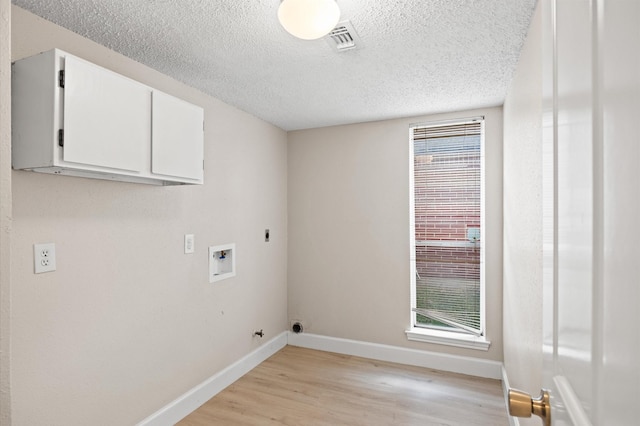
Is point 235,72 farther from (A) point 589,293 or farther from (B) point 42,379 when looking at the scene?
(A) point 589,293

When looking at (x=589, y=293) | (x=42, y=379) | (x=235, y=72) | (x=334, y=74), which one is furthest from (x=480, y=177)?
(x=42, y=379)

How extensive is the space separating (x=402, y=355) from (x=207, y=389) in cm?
180

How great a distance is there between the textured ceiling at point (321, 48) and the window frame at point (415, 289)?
0.35 m

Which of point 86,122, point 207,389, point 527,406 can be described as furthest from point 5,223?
point 207,389

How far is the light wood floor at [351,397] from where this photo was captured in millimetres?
2402

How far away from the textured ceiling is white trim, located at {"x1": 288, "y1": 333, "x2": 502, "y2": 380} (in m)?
2.29

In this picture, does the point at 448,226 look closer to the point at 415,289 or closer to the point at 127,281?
the point at 415,289

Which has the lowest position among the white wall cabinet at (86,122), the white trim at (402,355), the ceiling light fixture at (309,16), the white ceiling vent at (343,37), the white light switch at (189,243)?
the white trim at (402,355)

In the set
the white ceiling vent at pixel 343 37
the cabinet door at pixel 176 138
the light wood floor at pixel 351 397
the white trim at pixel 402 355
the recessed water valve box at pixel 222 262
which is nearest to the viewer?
the white ceiling vent at pixel 343 37

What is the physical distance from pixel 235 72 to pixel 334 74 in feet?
2.19

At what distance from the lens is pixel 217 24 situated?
1.72 meters

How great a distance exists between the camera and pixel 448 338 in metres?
3.16

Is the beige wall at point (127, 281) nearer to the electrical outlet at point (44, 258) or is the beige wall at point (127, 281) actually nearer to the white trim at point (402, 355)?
the electrical outlet at point (44, 258)

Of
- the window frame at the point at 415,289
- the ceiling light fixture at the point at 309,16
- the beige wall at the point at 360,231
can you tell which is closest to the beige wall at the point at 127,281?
the beige wall at the point at 360,231
